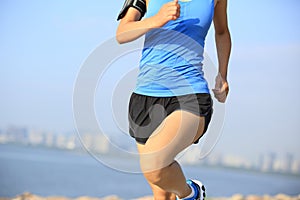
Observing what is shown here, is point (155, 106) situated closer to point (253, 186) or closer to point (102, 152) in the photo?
point (102, 152)

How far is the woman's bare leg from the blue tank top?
0.10 m

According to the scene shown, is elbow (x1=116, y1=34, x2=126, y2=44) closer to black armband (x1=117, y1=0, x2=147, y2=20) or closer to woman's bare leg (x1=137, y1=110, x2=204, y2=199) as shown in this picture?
black armband (x1=117, y1=0, x2=147, y2=20)

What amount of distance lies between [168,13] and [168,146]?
0.45m

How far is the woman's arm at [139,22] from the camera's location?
→ 1767mm

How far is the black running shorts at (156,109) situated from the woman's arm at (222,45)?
0.44 feet

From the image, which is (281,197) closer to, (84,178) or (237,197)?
(237,197)

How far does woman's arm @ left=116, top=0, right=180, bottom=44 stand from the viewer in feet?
5.80

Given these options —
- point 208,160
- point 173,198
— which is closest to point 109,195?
point 208,160

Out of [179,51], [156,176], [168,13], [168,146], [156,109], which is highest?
[168,13]

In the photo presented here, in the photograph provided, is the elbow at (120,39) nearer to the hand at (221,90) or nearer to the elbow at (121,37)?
the elbow at (121,37)

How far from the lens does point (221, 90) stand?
2176 millimetres

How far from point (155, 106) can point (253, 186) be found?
17.9 ft

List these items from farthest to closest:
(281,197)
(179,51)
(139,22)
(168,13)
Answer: (281,197) < (179,51) < (139,22) < (168,13)

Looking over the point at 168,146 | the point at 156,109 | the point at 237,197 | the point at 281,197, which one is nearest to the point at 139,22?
the point at 156,109
